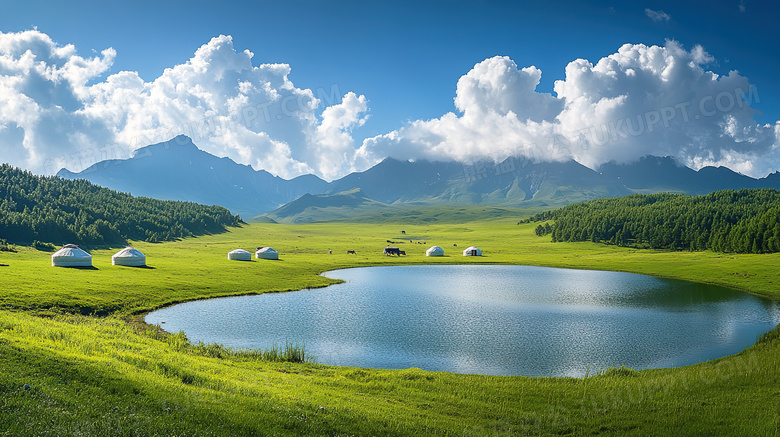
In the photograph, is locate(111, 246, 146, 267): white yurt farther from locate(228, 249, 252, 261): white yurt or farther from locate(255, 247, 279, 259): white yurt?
locate(255, 247, 279, 259): white yurt

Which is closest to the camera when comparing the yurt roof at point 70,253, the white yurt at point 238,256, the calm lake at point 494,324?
the calm lake at point 494,324

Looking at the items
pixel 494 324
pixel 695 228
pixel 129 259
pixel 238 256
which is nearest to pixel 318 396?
pixel 494 324

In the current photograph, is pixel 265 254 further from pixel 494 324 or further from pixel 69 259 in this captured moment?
pixel 494 324

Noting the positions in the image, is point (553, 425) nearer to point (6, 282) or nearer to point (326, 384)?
point (326, 384)

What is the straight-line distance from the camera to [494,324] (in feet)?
146

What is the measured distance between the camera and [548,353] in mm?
34281

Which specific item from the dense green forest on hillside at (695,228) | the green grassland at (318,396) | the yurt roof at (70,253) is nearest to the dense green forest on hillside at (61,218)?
the yurt roof at (70,253)

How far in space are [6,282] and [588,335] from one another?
6128cm

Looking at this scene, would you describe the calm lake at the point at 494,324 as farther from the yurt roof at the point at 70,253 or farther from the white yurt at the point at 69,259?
the yurt roof at the point at 70,253

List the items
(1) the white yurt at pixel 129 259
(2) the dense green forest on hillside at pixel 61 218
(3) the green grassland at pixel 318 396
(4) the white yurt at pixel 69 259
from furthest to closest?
(2) the dense green forest on hillside at pixel 61 218
(1) the white yurt at pixel 129 259
(4) the white yurt at pixel 69 259
(3) the green grassland at pixel 318 396

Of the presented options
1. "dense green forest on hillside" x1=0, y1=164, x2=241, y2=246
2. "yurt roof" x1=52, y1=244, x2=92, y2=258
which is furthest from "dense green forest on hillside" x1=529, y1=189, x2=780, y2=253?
"dense green forest on hillside" x1=0, y1=164, x2=241, y2=246

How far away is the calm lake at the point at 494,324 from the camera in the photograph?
33.0m

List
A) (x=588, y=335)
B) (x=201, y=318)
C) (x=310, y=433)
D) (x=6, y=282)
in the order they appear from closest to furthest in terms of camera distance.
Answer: (x=310, y=433) < (x=588, y=335) < (x=201, y=318) < (x=6, y=282)

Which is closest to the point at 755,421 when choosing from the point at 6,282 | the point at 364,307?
the point at 364,307
